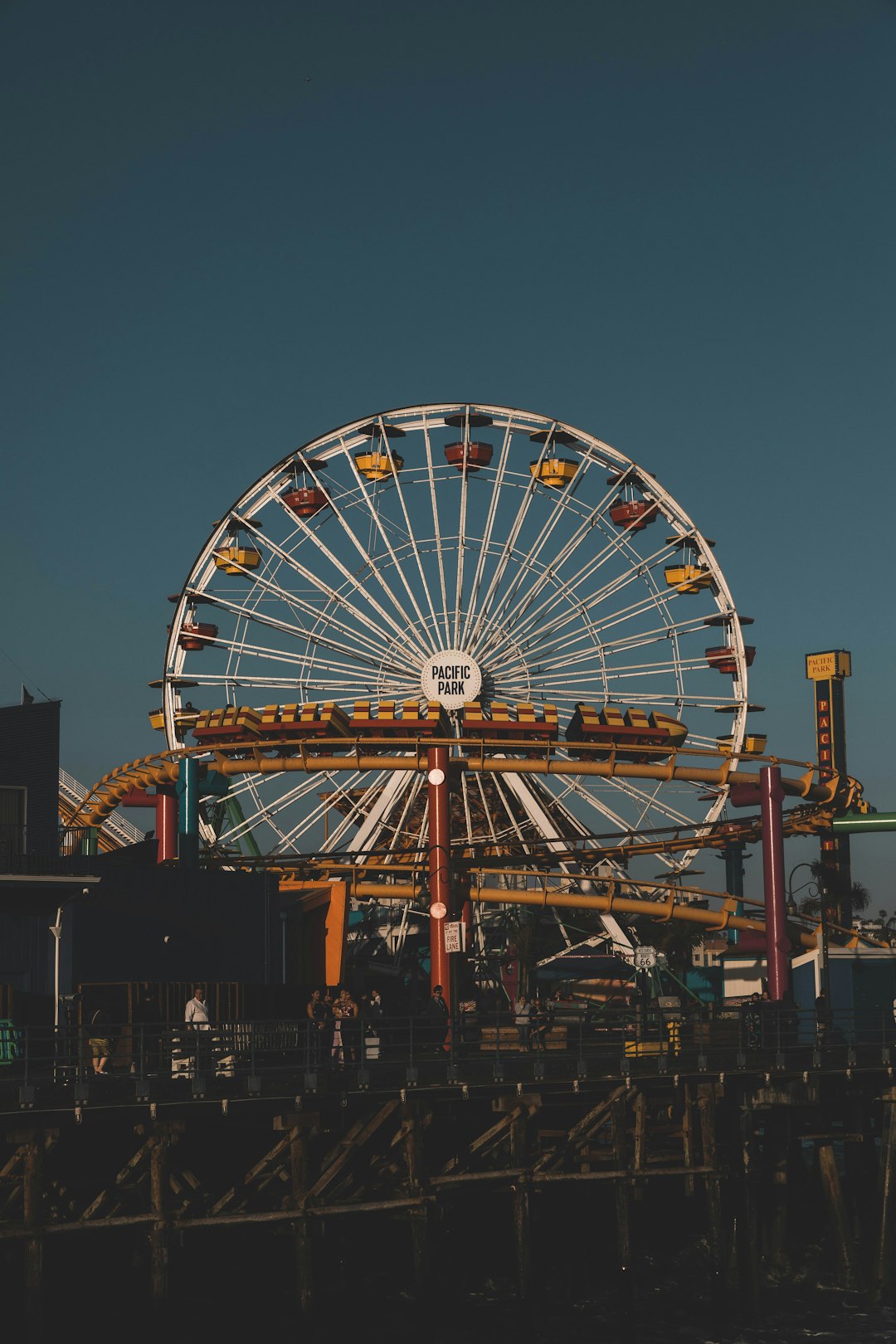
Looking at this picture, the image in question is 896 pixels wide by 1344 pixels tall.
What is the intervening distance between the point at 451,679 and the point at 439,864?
→ 61.3 ft

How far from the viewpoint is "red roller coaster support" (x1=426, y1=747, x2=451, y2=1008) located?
148 feet

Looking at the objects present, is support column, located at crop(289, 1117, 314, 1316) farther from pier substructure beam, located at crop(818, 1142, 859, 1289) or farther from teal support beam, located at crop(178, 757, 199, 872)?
teal support beam, located at crop(178, 757, 199, 872)

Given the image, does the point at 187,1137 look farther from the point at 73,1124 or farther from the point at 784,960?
the point at 784,960

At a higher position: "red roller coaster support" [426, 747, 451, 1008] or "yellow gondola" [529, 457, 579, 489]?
"yellow gondola" [529, 457, 579, 489]

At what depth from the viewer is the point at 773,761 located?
186ft

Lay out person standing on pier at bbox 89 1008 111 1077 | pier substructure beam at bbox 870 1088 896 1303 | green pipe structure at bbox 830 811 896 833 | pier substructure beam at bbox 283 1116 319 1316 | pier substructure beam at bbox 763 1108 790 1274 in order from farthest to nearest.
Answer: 1. green pipe structure at bbox 830 811 896 833
2. pier substructure beam at bbox 763 1108 790 1274
3. pier substructure beam at bbox 870 1088 896 1303
4. pier substructure beam at bbox 283 1116 319 1316
5. person standing on pier at bbox 89 1008 111 1077

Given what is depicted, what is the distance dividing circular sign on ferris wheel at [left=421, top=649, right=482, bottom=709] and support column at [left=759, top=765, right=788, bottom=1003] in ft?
48.2

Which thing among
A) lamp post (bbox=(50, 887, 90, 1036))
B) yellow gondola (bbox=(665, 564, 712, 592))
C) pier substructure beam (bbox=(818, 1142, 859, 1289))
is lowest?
pier substructure beam (bbox=(818, 1142, 859, 1289))

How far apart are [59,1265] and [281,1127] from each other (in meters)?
8.30

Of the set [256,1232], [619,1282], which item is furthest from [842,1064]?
[256,1232]

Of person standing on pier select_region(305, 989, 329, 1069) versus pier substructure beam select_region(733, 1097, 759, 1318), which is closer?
person standing on pier select_region(305, 989, 329, 1069)

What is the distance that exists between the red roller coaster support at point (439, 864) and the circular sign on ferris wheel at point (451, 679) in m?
14.3

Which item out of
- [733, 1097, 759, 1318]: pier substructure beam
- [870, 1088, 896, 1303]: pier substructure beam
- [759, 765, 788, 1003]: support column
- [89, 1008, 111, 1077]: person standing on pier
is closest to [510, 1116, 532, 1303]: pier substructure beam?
[733, 1097, 759, 1318]: pier substructure beam

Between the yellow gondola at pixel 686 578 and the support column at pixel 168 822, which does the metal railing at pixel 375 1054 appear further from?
the yellow gondola at pixel 686 578
